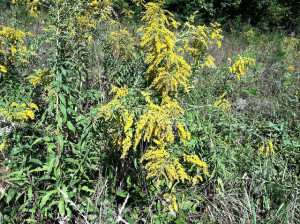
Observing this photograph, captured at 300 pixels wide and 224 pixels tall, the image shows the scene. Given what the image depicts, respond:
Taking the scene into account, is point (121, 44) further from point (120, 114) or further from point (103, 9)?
point (120, 114)

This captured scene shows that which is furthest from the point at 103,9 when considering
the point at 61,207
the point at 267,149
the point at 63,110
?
the point at 267,149

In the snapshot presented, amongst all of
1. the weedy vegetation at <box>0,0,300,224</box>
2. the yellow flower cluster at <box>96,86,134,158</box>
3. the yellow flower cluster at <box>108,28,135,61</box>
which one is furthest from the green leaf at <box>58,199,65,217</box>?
the yellow flower cluster at <box>108,28,135,61</box>

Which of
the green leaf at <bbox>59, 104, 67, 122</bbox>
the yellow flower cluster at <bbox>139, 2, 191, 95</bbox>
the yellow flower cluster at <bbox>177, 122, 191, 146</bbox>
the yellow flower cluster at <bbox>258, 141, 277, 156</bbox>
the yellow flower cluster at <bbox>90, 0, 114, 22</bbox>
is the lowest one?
the yellow flower cluster at <bbox>258, 141, 277, 156</bbox>

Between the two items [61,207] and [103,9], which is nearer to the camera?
[61,207]

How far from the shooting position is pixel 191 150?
6.97 ft

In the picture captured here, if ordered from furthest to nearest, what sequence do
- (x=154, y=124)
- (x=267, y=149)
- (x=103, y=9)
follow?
(x=103, y=9), (x=267, y=149), (x=154, y=124)

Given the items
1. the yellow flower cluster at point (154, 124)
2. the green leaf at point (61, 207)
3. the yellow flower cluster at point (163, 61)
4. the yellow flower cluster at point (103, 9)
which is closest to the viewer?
the yellow flower cluster at point (154, 124)

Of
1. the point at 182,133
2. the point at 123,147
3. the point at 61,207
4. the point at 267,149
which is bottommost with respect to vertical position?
the point at 61,207

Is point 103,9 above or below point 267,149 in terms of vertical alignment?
above

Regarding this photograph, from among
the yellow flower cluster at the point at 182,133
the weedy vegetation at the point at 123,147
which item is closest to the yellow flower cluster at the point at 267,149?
the weedy vegetation at the point at 123,147

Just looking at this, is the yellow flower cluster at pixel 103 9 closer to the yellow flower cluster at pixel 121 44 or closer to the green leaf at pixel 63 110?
the yellow flower cluster at pixel 121 44

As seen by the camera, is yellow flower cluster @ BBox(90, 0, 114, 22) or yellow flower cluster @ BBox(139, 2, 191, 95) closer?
yellow flower cluster @ BBox(139, 2, 191, 95)

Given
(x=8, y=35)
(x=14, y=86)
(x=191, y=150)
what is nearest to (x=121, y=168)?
(x=191, y=150)

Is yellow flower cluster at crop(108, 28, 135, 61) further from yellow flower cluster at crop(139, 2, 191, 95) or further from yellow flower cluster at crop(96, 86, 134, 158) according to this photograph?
yellow flower cluster at crop(96, 86, 134, 158)
